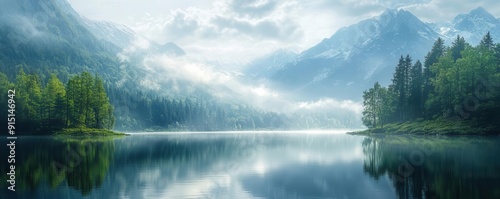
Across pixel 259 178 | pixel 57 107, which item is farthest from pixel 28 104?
pixel 259 178

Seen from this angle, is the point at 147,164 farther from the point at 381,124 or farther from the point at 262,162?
the point at 381,124

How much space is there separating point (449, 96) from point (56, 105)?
11514 cm

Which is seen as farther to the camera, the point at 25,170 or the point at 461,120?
the point at 461,120

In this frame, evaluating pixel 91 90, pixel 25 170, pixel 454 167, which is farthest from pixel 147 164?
pixel 91 90

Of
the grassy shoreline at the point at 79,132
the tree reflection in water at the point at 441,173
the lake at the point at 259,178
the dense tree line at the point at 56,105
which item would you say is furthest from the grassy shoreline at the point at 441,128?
the dense tree line at the point at 56,105

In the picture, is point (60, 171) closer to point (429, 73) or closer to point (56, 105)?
point (56, 105)

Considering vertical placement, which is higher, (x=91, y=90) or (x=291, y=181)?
(x=91, y=90)

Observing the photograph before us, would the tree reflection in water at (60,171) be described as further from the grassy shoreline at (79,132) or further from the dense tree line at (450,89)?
the dense tree line at (450,89)

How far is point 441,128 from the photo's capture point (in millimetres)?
122375

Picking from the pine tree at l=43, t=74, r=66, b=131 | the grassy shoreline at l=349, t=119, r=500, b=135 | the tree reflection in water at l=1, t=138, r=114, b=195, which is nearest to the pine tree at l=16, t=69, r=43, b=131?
the pine tree at l=43, t=74, r=66, b=131

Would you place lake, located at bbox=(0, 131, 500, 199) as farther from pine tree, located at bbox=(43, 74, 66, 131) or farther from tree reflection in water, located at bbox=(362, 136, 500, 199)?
pine tree, located at bbox=(43, 74, 66, 131)

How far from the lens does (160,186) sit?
39062 millimetres

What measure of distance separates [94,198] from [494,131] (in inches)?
3969

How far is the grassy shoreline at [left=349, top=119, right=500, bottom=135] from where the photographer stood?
109000 mm
